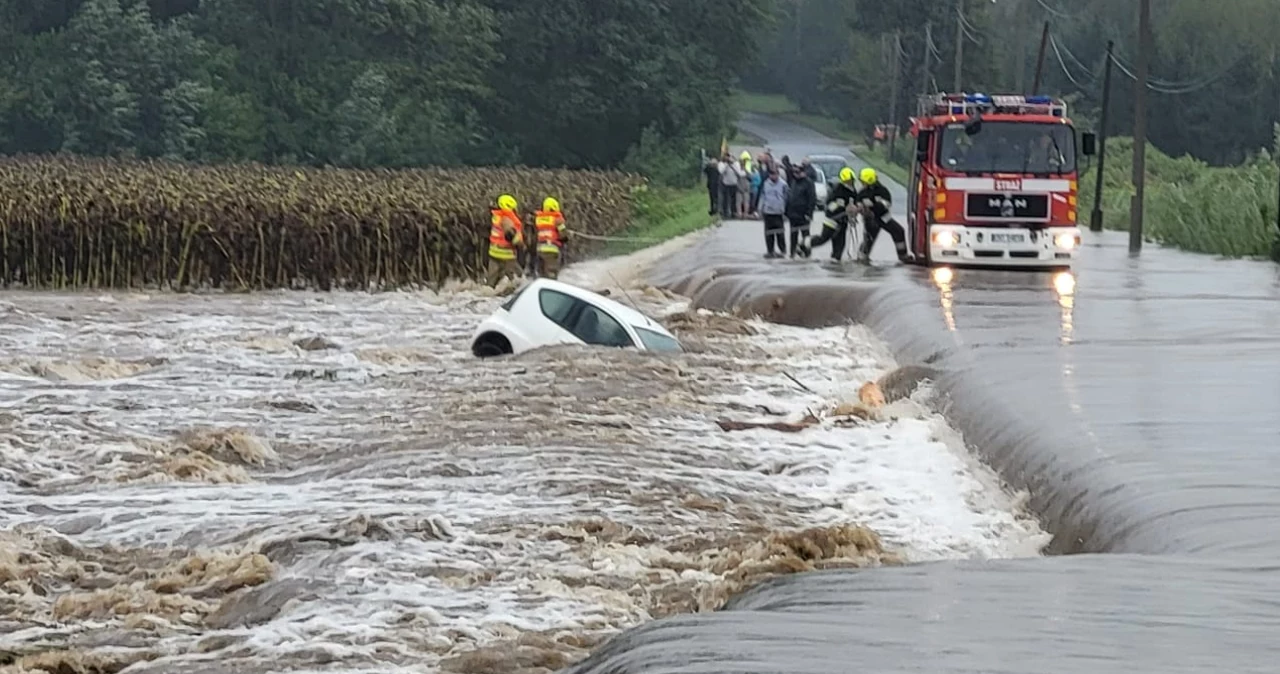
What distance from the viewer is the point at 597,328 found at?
1891 cm

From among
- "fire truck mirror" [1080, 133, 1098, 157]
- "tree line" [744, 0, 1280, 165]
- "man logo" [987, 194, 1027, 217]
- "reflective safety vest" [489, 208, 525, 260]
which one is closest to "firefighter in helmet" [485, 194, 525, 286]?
"reflective safety vest" [489, 208, 525, 260]

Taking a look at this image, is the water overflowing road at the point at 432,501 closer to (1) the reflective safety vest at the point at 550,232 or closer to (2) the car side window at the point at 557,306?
(2) the car side window at the point at 557,306

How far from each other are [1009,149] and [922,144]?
131 cm

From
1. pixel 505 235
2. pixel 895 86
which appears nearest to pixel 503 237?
pixel 505 235

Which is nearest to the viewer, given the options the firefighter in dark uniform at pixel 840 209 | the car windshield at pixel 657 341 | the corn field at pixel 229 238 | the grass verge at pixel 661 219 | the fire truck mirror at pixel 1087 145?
the car windshield at pixel 657 341

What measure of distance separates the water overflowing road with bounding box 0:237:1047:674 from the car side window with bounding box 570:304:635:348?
533 millimetres

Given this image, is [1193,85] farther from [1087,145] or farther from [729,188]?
[1087,145]

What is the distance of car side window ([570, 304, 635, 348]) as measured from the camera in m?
18.9

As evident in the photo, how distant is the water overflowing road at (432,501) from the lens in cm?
937

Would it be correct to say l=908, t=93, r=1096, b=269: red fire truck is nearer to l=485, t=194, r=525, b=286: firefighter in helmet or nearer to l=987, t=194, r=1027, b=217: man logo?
l=987, t=194, r=1027, b=217: man logo

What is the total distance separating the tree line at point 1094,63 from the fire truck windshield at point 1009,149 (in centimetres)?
4619

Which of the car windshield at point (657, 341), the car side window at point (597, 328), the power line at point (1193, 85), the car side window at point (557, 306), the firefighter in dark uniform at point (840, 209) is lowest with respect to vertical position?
the car windshield at point (657, 341)

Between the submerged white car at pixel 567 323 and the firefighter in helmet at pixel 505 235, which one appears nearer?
the submerged white car at pixel 567 323

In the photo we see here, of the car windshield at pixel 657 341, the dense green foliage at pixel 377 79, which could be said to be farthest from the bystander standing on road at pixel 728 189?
the car windshield at pixel 657 341
